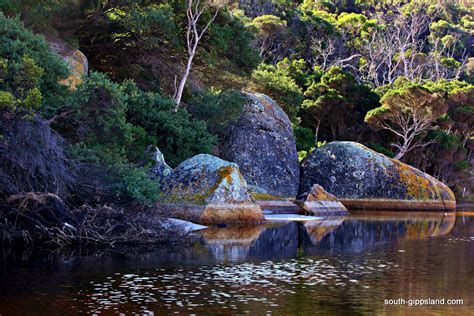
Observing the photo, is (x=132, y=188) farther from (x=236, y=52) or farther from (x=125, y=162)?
(x=236, y=52)

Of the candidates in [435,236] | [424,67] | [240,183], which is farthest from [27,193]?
[424,67]

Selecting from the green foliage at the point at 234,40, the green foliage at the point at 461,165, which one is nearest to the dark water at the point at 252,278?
the green foliage at the point at 234,40

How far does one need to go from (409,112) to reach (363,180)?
13610 mm

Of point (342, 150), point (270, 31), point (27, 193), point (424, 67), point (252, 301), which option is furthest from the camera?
point (424, 67)

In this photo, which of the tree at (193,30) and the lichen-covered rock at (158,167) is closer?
the lichen-covered rock at (158,167)

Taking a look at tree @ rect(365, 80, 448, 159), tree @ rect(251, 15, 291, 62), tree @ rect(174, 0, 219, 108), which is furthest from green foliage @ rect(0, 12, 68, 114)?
tree @ rect(251, 15, 291, 62)

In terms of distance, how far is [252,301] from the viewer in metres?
11.6

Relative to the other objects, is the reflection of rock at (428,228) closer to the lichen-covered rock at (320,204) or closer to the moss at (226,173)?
the lichen-covered rock at (320,204)

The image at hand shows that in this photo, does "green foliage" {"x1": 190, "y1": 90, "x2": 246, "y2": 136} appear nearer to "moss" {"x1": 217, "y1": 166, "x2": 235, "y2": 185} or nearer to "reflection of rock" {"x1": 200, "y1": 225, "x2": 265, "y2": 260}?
"moss" {"x1": 217, "y1": 166, "x2": 235, "y2": 185}

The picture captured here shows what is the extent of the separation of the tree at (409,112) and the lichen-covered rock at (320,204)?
17679mm

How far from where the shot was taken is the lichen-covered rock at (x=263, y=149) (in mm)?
35312

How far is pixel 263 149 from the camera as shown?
35.9 meters

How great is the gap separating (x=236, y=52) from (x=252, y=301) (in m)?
28.9

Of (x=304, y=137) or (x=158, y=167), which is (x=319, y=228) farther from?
(x=304, y=137)
